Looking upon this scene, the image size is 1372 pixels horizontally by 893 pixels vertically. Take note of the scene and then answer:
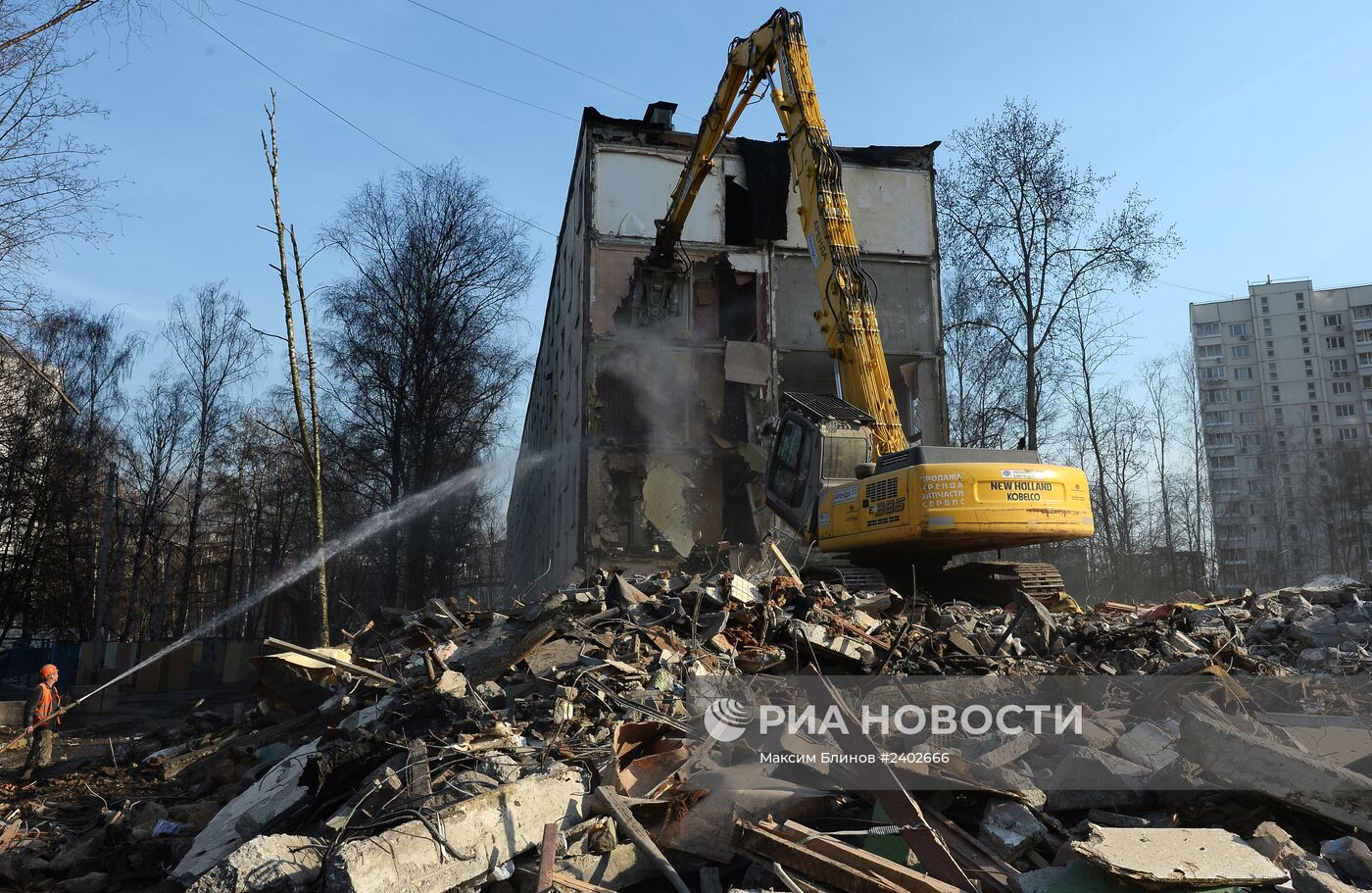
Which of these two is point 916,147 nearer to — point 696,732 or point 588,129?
point 588,129

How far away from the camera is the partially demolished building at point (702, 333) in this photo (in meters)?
20.5

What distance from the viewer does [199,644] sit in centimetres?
2980

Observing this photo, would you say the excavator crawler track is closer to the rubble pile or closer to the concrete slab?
the rubble pile

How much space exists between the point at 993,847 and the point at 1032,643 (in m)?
3.46

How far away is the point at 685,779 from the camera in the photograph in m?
4.92

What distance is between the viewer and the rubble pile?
398 centimetres

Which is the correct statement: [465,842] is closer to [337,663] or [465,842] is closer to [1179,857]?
[1179,857]

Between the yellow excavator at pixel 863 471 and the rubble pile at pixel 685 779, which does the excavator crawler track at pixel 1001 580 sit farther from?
the rubble pile at pixel 685 779

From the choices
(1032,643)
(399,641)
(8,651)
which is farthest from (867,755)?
(8,651)

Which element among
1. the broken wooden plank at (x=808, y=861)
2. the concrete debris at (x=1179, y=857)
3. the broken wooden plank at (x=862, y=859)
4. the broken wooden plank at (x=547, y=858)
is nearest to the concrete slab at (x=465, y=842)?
the broken wooden plank at (x=547, y=858)

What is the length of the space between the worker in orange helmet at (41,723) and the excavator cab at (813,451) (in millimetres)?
8594

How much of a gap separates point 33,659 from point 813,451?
72.9ft

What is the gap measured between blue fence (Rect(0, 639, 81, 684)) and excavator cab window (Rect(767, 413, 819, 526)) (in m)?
17.7

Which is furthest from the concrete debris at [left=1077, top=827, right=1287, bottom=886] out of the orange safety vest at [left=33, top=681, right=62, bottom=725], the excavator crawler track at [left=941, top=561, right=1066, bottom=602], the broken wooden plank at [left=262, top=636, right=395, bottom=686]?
the orange safety vest at [left=33, top=681, right=62, bottom=725]
